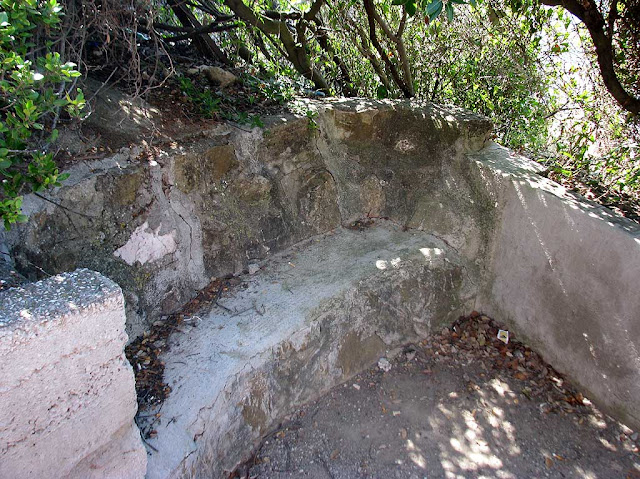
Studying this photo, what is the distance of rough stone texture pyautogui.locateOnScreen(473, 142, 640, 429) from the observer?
118 inches

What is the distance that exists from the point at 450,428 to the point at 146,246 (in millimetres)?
2152

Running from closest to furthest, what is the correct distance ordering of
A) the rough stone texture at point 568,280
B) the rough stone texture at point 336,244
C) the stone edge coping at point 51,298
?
the stone edge coping at point 51,298, the rough stone texture at point 336,244, the rough stone texture at point 568,280

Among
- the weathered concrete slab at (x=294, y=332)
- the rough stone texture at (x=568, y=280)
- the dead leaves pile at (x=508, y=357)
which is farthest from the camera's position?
the dead leaves pile at (x=508, y=357)

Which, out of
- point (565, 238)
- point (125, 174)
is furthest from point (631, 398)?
point (125, 174)

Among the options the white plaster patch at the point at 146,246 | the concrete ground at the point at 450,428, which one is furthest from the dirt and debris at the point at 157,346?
the concrete ground at the point at 450,428

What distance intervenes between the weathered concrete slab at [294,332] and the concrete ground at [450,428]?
16cm

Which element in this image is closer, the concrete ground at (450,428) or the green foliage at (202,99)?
the concrete ground at (450,428)

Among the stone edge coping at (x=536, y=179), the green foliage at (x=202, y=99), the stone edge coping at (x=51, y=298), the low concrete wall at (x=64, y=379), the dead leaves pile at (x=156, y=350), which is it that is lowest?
the dead leaves pile at (x=156, y=350)

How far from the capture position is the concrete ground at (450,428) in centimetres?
278

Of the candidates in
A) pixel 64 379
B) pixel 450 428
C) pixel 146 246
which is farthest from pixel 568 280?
pixel 64 379

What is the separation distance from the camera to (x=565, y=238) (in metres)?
3.26

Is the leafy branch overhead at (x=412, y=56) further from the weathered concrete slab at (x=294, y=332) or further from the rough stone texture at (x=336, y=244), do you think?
the weathered concrete slab at (x=294, y=332)

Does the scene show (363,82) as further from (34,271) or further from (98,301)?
(98,301)

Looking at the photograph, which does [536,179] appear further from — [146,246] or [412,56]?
[146,246]
